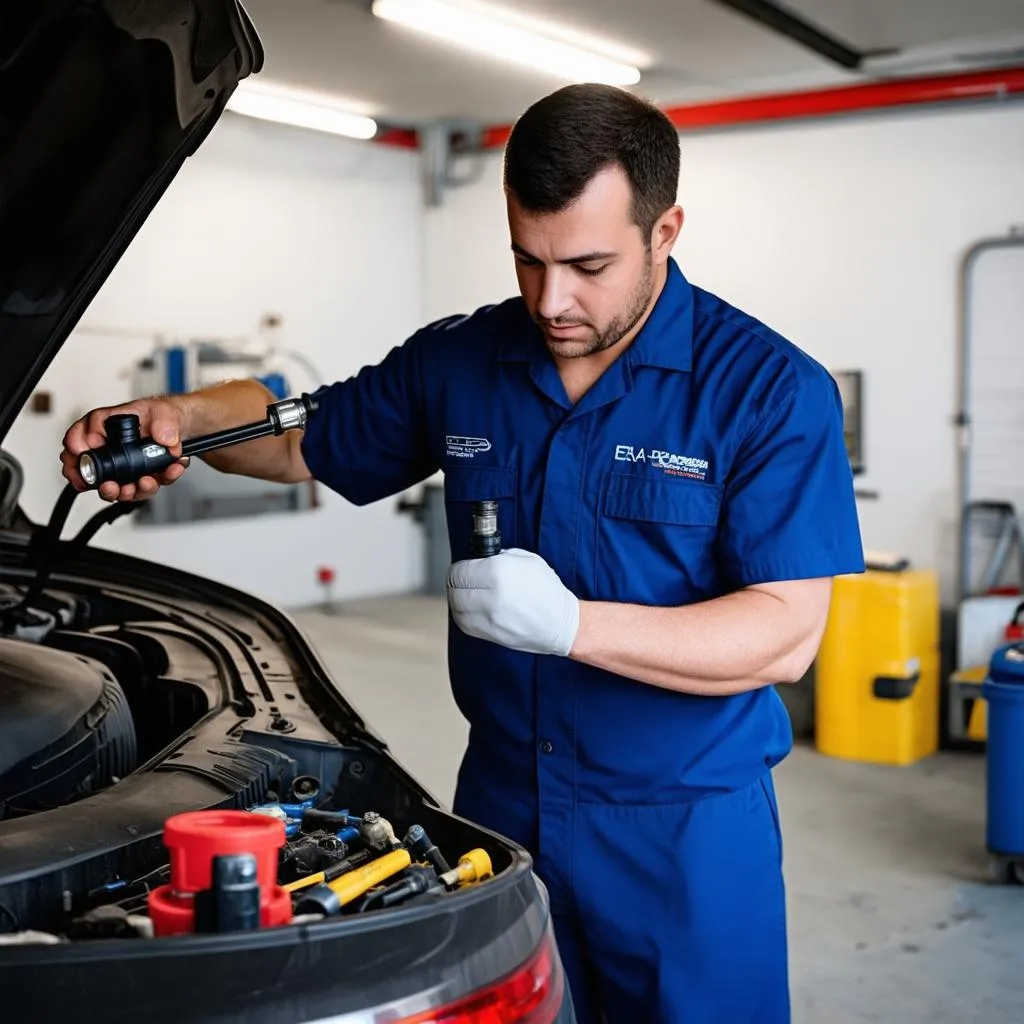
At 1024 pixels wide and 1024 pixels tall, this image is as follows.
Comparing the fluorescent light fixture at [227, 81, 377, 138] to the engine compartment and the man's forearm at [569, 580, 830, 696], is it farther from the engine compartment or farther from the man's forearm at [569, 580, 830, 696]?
the man's forearm at [569, 580, 830, 696]

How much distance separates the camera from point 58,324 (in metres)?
1.46

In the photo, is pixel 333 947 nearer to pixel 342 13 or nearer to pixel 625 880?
pixel 625 880

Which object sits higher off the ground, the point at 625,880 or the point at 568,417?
the point at 568,417

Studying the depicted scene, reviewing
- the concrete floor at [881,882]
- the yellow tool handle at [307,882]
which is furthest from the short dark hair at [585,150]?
the concrete floor at [881,882]

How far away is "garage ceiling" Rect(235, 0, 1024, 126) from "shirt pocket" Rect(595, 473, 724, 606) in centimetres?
378

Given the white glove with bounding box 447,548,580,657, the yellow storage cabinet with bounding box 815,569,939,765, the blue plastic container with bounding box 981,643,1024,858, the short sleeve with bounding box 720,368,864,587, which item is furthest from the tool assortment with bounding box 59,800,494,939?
the yellow storage cabinet with bounding box 815,569,939,765

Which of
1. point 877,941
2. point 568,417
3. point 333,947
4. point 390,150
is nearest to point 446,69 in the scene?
point 390,150

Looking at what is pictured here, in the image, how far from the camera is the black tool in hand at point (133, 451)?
1.50 m

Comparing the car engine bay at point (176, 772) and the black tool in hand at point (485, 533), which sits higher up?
the black tool in hand at point (485, 533)

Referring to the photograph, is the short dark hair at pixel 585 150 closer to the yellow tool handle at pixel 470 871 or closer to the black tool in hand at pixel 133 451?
the black tool in hand at pixel 133 451

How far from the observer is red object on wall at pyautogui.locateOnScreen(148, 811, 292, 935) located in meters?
0.92

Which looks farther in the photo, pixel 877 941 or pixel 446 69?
pixel 446 69

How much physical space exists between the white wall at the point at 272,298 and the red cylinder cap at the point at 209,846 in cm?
551

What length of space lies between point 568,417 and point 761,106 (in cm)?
510
